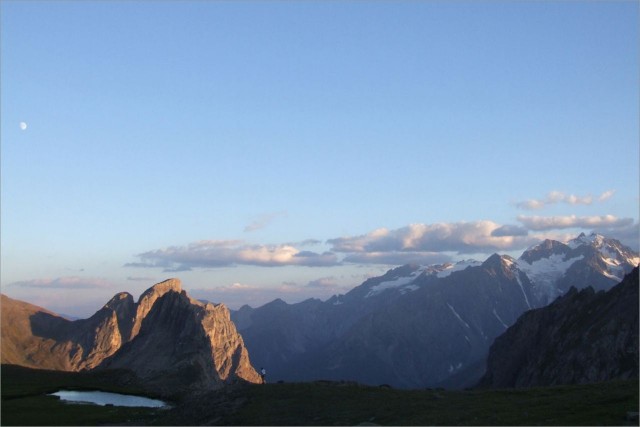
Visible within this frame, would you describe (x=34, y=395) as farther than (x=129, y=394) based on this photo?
No

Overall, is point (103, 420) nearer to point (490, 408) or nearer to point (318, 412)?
point (318, 412)

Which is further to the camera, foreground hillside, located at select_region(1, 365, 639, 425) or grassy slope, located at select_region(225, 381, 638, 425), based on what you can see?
foreground hillside, located at select_region(1, 365, 639, 425)

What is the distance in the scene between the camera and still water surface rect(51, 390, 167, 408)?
300 feet

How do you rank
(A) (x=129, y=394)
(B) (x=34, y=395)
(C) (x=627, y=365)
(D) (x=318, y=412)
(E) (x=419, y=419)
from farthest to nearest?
1. (C) (x=627, y=365)
2. (A) (x=129, y=394)
3. (B) (x=34, y=395)
4. (D) (x=318, y=412)
5. (E) (x=419, y=419)

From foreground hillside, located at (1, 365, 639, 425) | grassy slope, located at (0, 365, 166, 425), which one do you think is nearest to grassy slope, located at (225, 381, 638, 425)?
foreground hillside, located at (1, 365, 639, 425)

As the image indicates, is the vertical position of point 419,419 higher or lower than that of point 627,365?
higher

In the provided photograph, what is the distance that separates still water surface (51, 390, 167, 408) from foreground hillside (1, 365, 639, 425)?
36.7ft

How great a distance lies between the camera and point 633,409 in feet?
151

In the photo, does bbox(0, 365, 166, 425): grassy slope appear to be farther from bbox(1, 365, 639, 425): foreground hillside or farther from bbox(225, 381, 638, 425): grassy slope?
bbox(225, 381, 638, 425): grassy slope

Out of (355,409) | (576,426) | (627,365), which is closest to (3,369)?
(355,409)

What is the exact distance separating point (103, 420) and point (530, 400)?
41433mm

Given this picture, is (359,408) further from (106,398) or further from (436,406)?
(106,398)

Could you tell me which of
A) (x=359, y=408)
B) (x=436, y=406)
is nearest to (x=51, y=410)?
(x=359, y=408)

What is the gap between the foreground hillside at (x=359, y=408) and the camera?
161ft
